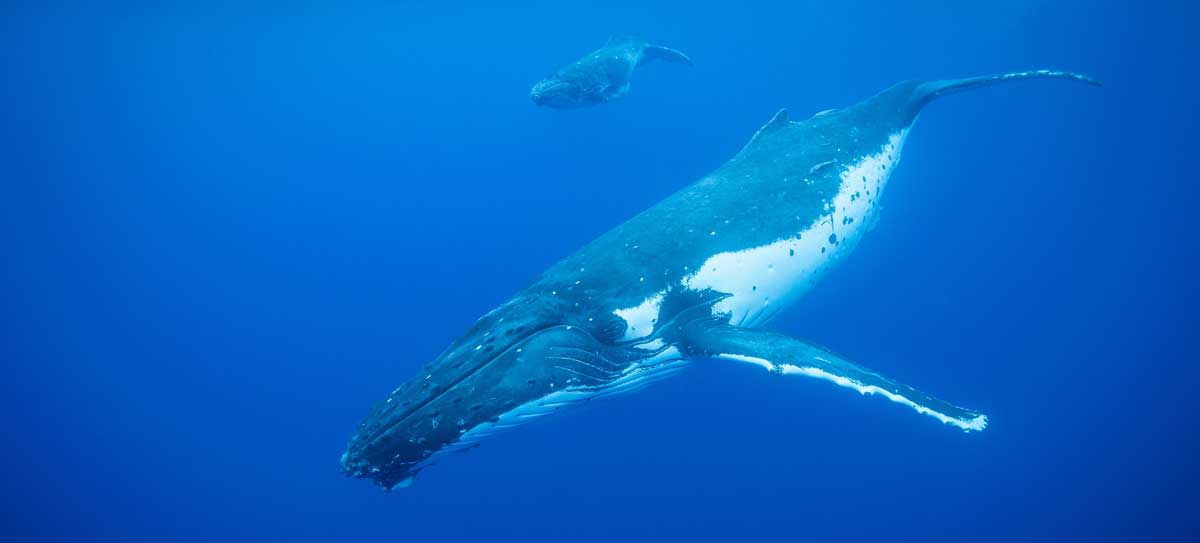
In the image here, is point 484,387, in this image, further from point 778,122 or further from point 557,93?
point 557,93

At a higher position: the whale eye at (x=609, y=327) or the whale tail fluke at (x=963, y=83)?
the whale tail fluke at (x=963, y=83)

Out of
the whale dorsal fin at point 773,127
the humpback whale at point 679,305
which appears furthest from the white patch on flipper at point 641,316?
the whale dorsal fin at point 773,127

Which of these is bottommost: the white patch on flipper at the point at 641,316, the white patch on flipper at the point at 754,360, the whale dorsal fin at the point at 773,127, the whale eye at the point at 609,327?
the white patch on flipper at the point at 754,360

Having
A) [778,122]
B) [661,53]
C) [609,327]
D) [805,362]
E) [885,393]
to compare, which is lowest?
[885,393]

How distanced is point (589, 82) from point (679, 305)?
7.78 m

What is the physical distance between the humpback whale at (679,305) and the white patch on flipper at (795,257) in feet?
0.06

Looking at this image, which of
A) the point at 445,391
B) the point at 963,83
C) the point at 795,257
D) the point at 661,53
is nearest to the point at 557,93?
the point at 661,53

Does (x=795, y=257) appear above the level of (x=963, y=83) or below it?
below

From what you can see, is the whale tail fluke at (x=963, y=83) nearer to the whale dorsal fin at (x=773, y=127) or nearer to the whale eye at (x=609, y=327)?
the whale dorsal fin at (x=773, y=127)

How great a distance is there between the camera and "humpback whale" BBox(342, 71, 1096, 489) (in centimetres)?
442

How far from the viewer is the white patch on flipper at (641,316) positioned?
18.3ft

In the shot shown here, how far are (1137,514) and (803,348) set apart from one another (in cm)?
1219

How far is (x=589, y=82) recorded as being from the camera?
12.2 m

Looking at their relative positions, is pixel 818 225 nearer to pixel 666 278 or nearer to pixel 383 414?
pixel 666 278
